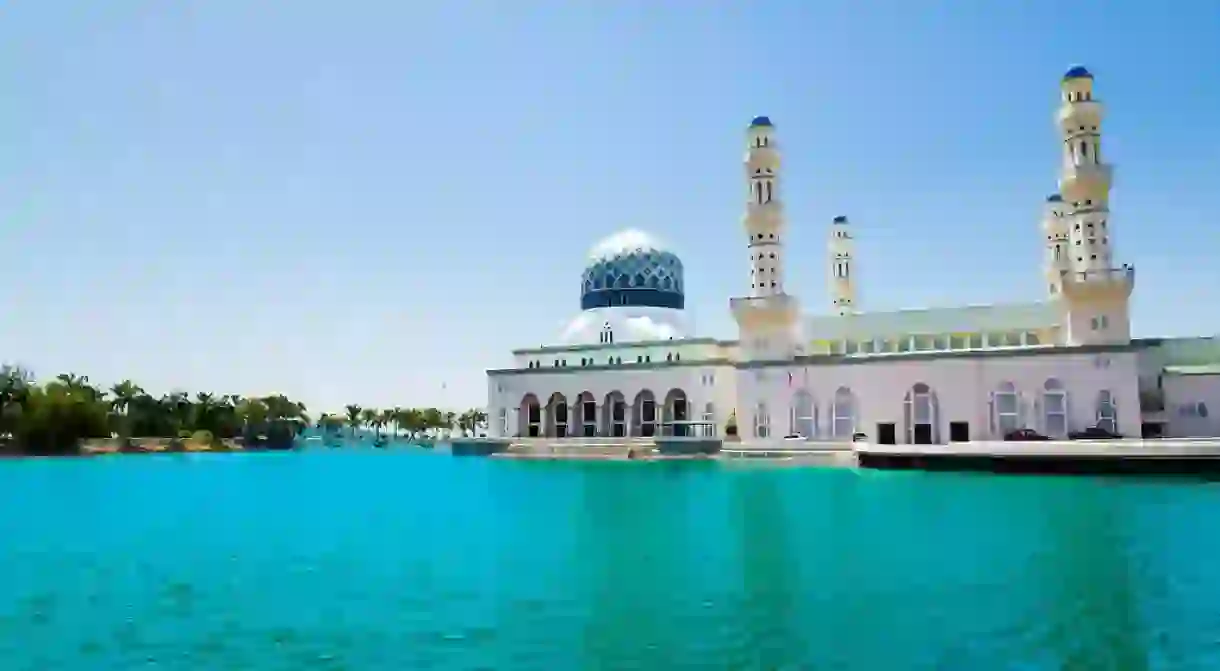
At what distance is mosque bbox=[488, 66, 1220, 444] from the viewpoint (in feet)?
152

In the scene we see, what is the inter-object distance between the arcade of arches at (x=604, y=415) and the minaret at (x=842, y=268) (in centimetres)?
1112

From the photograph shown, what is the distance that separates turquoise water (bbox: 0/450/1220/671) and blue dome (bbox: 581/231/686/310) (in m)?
42.4

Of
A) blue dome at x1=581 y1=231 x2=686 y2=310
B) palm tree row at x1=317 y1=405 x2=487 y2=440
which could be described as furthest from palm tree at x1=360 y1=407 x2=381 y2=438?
blue dome at x1=581 y1=231 x2=686 y2=310

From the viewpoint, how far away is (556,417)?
66250 millimetres

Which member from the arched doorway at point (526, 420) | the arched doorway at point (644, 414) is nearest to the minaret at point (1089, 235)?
the arched doorway at point (644, 414)

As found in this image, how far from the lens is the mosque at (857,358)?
46344 mm

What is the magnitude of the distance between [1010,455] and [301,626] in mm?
31923

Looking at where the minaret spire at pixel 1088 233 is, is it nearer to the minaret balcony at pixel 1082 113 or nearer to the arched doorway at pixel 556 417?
the minaret balcony at pixel 1082 113

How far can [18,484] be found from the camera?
43250 millimetres

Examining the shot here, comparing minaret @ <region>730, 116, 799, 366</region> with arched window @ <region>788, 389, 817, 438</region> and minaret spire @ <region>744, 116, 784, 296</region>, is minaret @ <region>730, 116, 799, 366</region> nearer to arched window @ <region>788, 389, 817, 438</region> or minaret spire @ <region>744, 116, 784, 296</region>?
minaret spire @ <region>744, 116, 784, 296</region>

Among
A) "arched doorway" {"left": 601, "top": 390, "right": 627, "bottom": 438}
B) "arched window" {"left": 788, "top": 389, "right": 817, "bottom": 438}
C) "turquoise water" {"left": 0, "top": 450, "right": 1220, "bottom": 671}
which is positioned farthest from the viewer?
"arched doorway" {"left": 601, "top": 390, "right": 627, "bottom": 438}

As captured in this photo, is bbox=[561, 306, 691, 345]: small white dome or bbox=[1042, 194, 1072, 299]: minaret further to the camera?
bbox=[561, 306, 691, 345]: small white dome

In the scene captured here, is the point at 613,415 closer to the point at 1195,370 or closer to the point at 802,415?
the point at 802,415

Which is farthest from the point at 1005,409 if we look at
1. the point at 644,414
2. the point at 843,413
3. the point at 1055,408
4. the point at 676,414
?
the point at 644,414
